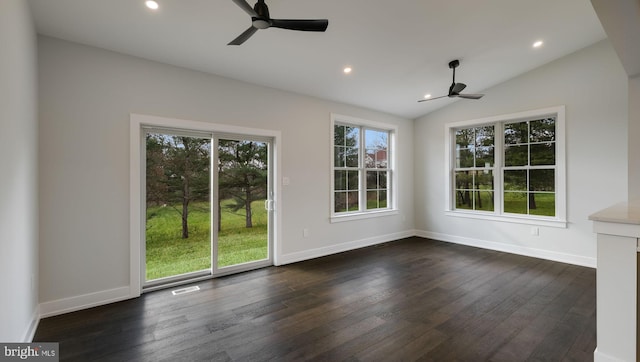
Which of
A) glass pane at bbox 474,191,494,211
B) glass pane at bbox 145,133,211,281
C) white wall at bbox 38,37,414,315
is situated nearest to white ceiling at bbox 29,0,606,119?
white wall at bbox 38,37,414,315

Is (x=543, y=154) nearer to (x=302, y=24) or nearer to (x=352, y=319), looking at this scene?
(x=352, y=319)

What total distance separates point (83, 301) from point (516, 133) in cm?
680

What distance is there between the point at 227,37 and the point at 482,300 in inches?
159

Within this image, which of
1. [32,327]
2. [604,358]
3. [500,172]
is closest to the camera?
[604,358]

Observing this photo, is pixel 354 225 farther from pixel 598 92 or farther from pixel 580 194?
pixel 598 92

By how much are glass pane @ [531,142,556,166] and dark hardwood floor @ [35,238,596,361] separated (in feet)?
5.86

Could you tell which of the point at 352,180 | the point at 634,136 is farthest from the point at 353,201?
the point at 634,136

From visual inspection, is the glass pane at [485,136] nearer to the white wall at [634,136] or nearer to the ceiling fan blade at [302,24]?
the white wall at [634,136]

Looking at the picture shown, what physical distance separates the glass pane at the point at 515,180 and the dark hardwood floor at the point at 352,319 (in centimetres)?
156

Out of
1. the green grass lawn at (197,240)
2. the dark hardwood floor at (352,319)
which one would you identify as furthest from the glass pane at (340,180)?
the dark hardwood floor at (352,319)

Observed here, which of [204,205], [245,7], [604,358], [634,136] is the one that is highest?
[245,7]

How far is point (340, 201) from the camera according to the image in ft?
17.5

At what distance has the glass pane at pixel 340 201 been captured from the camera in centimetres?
526

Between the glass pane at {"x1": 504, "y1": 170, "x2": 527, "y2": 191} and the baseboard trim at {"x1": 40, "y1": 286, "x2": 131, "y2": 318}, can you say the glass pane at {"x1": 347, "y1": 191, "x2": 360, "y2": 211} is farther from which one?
the baseboard trim at {"x1": 40, "y1": 286, "x2": 131, "y2": 318}
